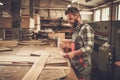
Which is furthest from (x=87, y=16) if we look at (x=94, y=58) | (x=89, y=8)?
(x=94, y=58)

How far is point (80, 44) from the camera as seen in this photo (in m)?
2.95

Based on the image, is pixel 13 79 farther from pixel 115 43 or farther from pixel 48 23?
pixel 48 23

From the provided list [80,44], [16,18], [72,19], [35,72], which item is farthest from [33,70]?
[16,18]

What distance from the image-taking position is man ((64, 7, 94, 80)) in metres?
2.80

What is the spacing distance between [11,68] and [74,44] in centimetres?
95

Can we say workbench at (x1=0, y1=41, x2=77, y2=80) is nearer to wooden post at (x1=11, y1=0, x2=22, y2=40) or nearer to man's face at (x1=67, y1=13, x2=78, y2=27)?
man's face at (x1=67, y1=13, x2=78, y2=27)

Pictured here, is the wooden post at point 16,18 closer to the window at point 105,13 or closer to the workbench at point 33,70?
the workbench at point 33,70

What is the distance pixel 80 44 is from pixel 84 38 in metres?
0.14

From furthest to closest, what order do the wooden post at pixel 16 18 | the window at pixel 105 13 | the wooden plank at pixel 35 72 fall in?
the window at pixel 105 13 → the wooden post at pixel 16 18 → the wooden plank at pixel 35 72

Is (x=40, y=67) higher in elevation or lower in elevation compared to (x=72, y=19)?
lower

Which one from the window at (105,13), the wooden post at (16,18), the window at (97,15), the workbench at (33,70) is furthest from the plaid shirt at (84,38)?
the window at (97,15)

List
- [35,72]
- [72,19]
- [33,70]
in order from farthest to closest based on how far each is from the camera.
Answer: [72,19]
[33,70]
[35,72]

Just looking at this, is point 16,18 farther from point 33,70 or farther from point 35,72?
point 35,72

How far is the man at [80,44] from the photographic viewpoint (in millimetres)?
2805
